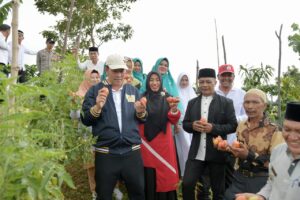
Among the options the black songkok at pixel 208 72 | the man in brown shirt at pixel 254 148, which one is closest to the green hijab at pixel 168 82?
the black songkok at pixel 208 72

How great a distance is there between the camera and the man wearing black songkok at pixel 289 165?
2452 mm

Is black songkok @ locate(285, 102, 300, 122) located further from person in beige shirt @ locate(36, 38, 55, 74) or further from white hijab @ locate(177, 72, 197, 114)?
person in beige shirt @ locate(36, 38, 55, 74)

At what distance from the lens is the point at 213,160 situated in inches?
178

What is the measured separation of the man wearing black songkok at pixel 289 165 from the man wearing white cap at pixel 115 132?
178 centimetres

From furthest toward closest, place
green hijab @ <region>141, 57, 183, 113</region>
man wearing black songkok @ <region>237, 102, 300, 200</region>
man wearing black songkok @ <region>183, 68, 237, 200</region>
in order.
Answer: green hijab @ <region>141, 57, 183, 113</region>, man wearing black songkok @ <region>183, 68, 237, 200</region>, man wearing black songkok @ <region>237, 102, 300, 200</region>

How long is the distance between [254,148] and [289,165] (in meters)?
1.20

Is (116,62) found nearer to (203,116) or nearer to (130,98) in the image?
(130,98)

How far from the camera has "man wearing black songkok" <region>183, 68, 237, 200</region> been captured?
453 cm

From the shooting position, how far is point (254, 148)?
373 cm

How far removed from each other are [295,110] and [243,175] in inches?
55.0

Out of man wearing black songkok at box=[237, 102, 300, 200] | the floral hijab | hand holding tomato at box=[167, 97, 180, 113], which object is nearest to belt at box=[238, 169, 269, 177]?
man wearing black songkok at box=[237, 102, 300, 200]

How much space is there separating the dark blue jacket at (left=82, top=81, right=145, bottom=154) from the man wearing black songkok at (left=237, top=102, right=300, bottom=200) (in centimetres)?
179

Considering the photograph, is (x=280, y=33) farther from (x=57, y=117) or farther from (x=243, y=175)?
(x=57, y=117)

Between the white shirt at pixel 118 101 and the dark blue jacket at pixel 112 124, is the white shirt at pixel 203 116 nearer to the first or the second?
the dark blue jacket at pixel 112 124
